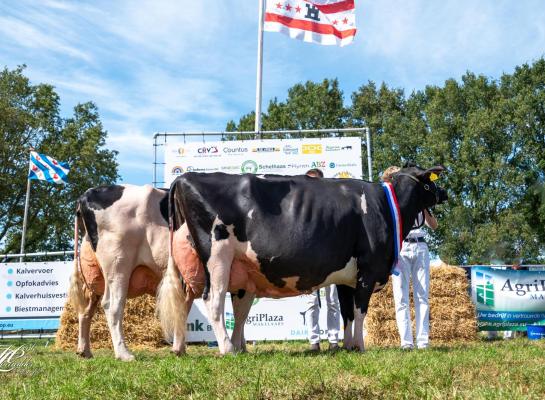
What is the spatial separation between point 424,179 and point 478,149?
3137cm

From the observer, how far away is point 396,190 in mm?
7078

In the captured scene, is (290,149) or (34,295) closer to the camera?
(34,295)

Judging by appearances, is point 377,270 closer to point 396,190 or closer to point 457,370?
point 396,190

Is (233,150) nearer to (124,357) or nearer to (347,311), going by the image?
(347,311)

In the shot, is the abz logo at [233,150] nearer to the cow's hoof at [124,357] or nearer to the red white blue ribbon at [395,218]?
the red white blue ribbon at [395,218]

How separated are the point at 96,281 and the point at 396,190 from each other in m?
3.86

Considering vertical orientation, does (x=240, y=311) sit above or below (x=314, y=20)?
below

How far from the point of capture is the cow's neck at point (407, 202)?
275 inches

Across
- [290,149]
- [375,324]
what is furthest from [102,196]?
[290,149]

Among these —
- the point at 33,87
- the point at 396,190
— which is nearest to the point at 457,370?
the point at 396,190

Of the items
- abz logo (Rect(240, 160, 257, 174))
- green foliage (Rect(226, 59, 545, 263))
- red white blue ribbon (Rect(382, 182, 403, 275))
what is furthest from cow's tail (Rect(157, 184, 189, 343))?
green foliage (Rect(226, 59, 545, 263))

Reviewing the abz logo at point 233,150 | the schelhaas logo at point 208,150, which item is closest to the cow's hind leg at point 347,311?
the abz logo at point 233,150

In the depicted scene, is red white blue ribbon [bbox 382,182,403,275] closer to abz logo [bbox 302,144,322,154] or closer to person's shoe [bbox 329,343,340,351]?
person's shoe [bbox 329,343,340,351]

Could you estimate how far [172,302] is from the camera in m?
6.39
